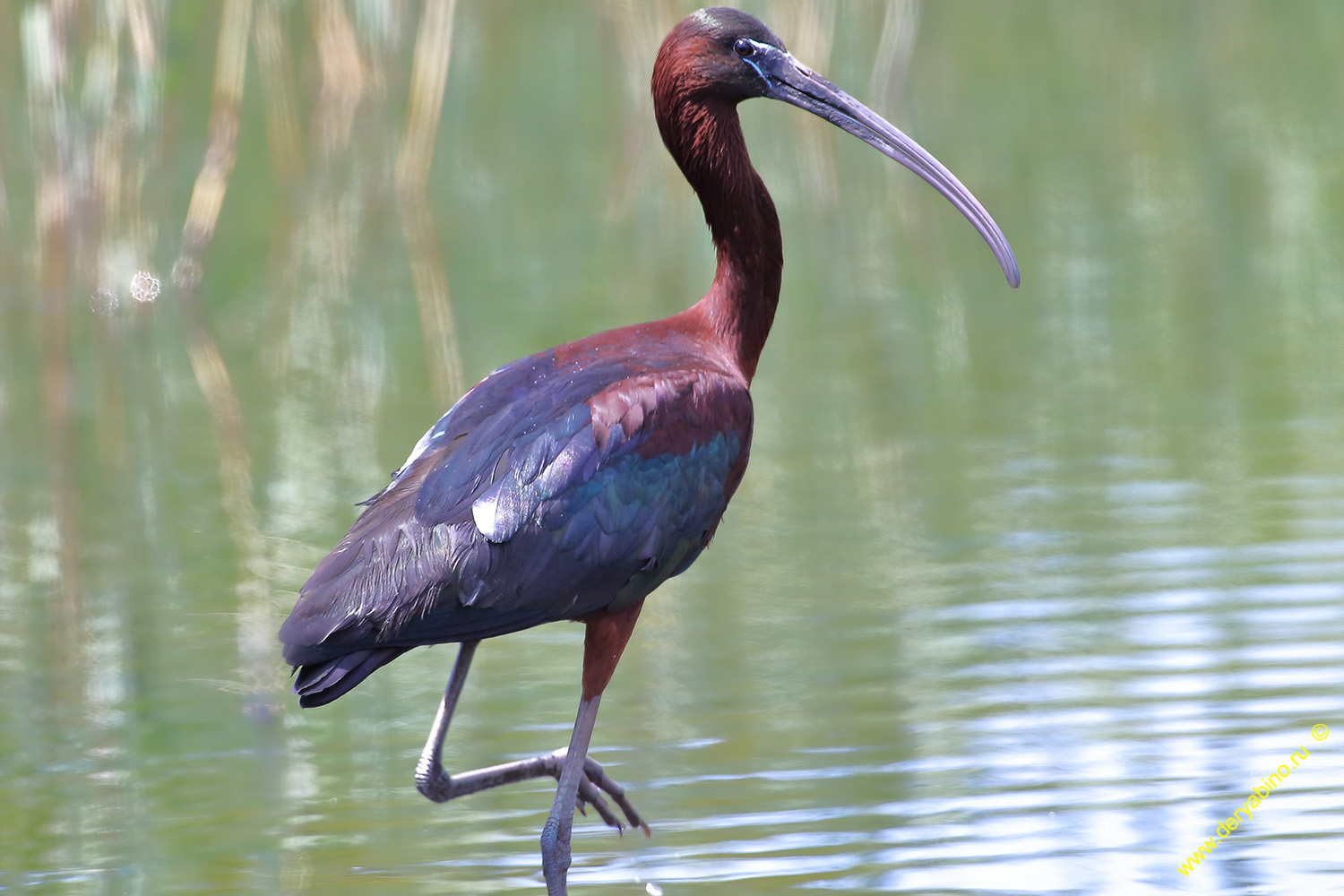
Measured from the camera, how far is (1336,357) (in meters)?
10.4

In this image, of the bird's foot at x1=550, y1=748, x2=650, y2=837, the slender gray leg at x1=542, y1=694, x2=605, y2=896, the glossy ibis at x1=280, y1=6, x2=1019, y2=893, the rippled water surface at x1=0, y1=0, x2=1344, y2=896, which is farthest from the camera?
the rippled water surface at x1=0, y1=0, x2=1344, y2=896

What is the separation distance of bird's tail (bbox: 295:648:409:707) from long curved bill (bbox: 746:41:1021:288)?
196 centimetres

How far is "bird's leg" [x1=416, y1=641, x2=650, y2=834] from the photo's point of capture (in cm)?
539

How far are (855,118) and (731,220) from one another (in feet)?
1.52

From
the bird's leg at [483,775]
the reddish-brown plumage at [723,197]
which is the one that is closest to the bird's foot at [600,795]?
the bird's leg at [483,775]

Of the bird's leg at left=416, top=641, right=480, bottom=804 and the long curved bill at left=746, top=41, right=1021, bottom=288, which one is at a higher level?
the long curved bill at left=746, top=41, right=1021, bottom=288

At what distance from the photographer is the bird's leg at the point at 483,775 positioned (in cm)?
539

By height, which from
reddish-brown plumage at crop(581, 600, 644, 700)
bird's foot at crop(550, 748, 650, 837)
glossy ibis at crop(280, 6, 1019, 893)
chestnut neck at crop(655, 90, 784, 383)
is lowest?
bird's foot at crop(550, 748, 650, 837)

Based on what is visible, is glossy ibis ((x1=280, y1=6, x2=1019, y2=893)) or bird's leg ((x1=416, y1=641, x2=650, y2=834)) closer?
glossy ibis ((x1=280, y1=6, x2=1019, y2=893))

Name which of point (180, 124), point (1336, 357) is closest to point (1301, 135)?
point (1336, 357)

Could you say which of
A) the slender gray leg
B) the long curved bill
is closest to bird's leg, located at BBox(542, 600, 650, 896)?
the slender gray leg

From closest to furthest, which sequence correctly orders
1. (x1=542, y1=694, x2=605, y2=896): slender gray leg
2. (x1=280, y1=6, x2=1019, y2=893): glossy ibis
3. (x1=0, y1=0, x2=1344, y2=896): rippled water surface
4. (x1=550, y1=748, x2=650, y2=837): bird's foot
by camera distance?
1. (x1=280, y1=6, x2=1019, y2=893): glossy ibis
2. (x1=542, y1=694, x2=605, y2=896): slender gray leg
3. (x1=550, y1=748, x2=650, y2=837): bird's foot
4. (x1=0, y1=0, x2=1344, y2=896): rippled water surface

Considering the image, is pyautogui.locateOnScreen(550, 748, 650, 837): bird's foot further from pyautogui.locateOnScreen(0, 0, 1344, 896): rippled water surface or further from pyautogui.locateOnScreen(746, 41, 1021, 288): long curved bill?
pyautogui.locateOnScreen(746, 41, 1021, 288): long curved bill

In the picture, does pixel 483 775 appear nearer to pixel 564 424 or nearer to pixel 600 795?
pixel 600 795
